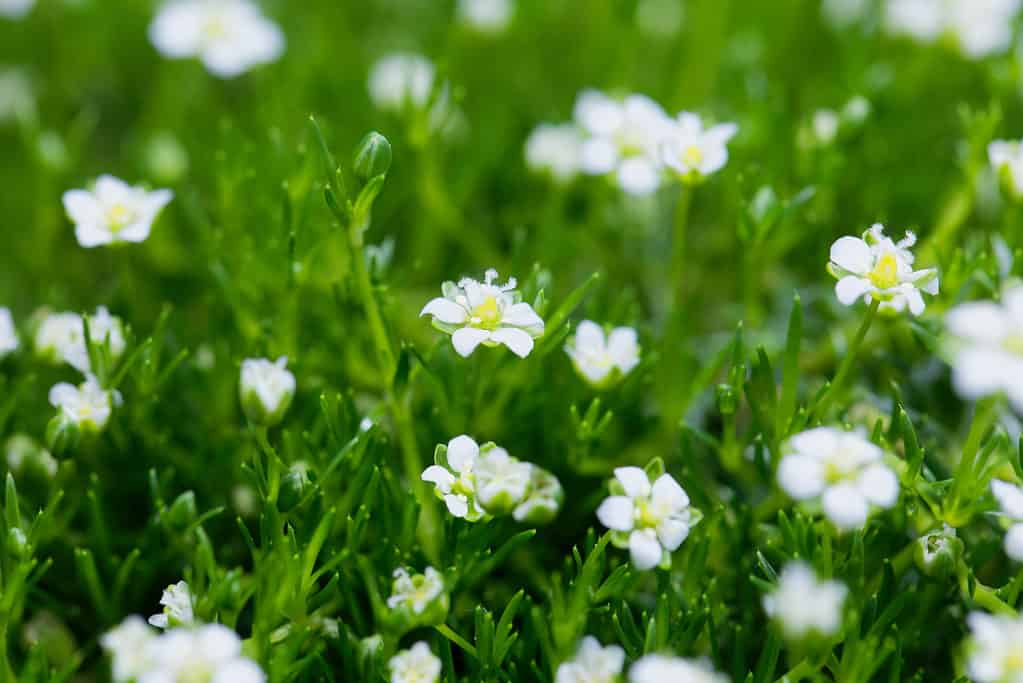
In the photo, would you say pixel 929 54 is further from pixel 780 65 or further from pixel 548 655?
pixel 548 655

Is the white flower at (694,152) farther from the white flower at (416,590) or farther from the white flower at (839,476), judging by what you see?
the white flower at (416,590)

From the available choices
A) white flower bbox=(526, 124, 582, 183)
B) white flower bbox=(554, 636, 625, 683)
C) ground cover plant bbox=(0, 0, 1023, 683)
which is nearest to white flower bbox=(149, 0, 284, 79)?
ground cover plant bbox=(0, 0, 1023, 683)

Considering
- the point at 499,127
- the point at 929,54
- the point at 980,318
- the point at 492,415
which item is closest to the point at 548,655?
the point at 492,415

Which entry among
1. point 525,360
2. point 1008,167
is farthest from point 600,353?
point 1008,167

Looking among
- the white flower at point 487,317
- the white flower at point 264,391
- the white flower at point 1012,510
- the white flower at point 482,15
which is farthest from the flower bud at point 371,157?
the white flower at point 482,15

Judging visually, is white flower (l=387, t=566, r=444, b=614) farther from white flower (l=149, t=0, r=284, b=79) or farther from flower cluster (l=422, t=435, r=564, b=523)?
white flower (l=149, t=0, r=284, b=79)
